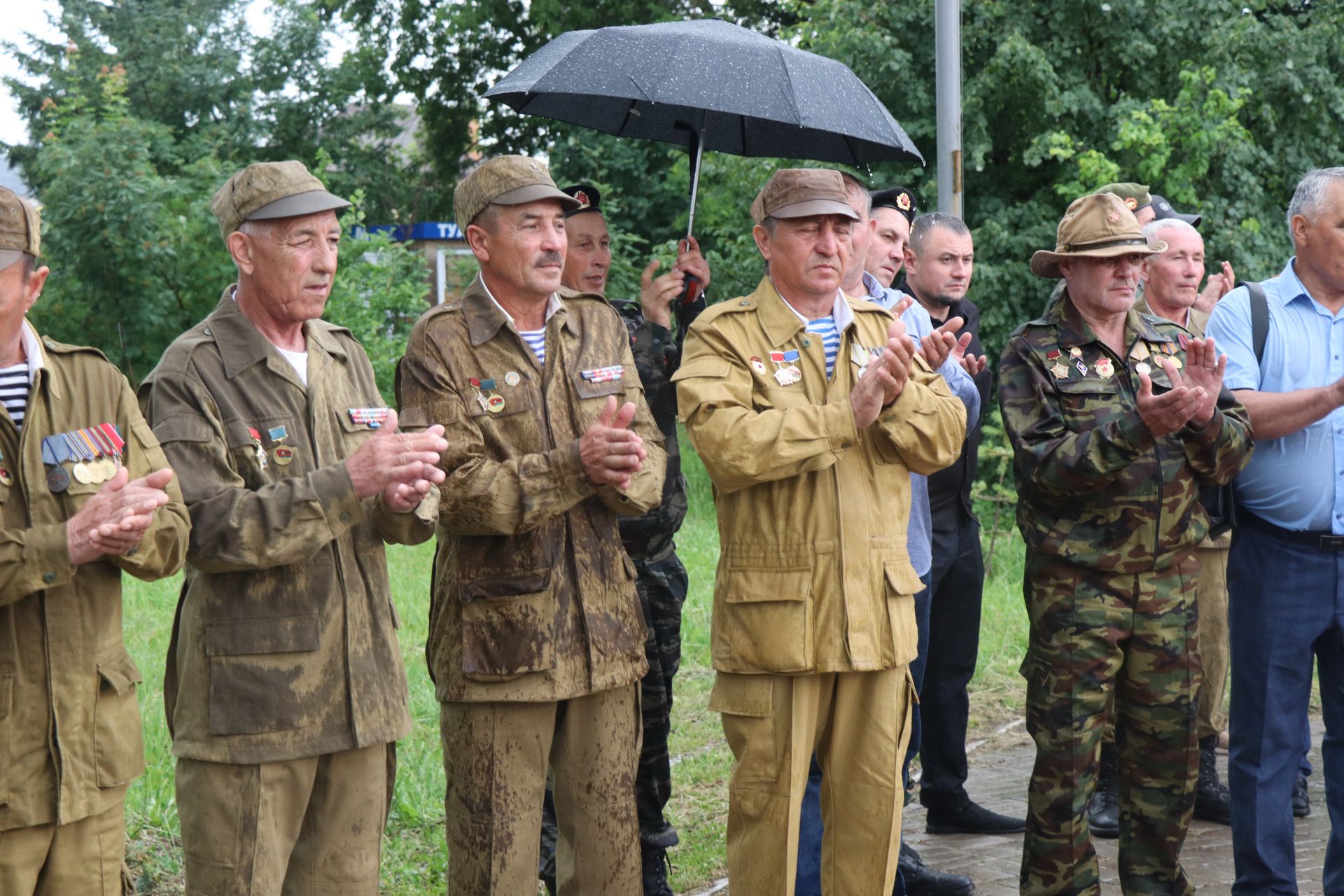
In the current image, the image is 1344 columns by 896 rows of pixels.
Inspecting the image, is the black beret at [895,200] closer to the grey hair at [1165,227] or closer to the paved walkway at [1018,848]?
the grey hair at [1165,227]

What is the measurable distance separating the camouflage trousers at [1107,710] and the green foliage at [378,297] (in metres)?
11.6

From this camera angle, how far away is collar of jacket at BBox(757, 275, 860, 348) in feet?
14.0

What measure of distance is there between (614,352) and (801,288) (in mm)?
626

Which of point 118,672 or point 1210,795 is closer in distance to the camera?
point 118,672

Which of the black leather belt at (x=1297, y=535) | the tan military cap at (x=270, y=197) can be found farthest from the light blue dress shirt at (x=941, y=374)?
the tan military cap at (x=270, y=197)

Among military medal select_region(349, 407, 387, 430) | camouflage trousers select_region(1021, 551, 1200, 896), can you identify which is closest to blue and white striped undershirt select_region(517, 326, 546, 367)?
military medal select_region(349, 407, 387, 430)

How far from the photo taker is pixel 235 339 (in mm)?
3643

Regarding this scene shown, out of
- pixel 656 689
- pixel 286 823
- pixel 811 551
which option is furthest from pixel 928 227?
pixel 286 823

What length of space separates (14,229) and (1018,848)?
14.4 ft

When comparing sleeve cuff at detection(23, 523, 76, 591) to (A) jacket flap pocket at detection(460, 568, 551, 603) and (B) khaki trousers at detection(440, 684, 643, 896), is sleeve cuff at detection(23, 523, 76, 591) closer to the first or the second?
(A) jacket flap pocket at detection(460, 568, 551, 603)

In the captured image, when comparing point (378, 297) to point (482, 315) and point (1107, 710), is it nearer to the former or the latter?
point (482, 315)

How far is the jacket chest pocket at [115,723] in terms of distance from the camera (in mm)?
3201

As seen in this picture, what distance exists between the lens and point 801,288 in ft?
14.2

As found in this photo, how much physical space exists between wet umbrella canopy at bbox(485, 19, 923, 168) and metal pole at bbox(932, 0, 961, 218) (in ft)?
6.43
